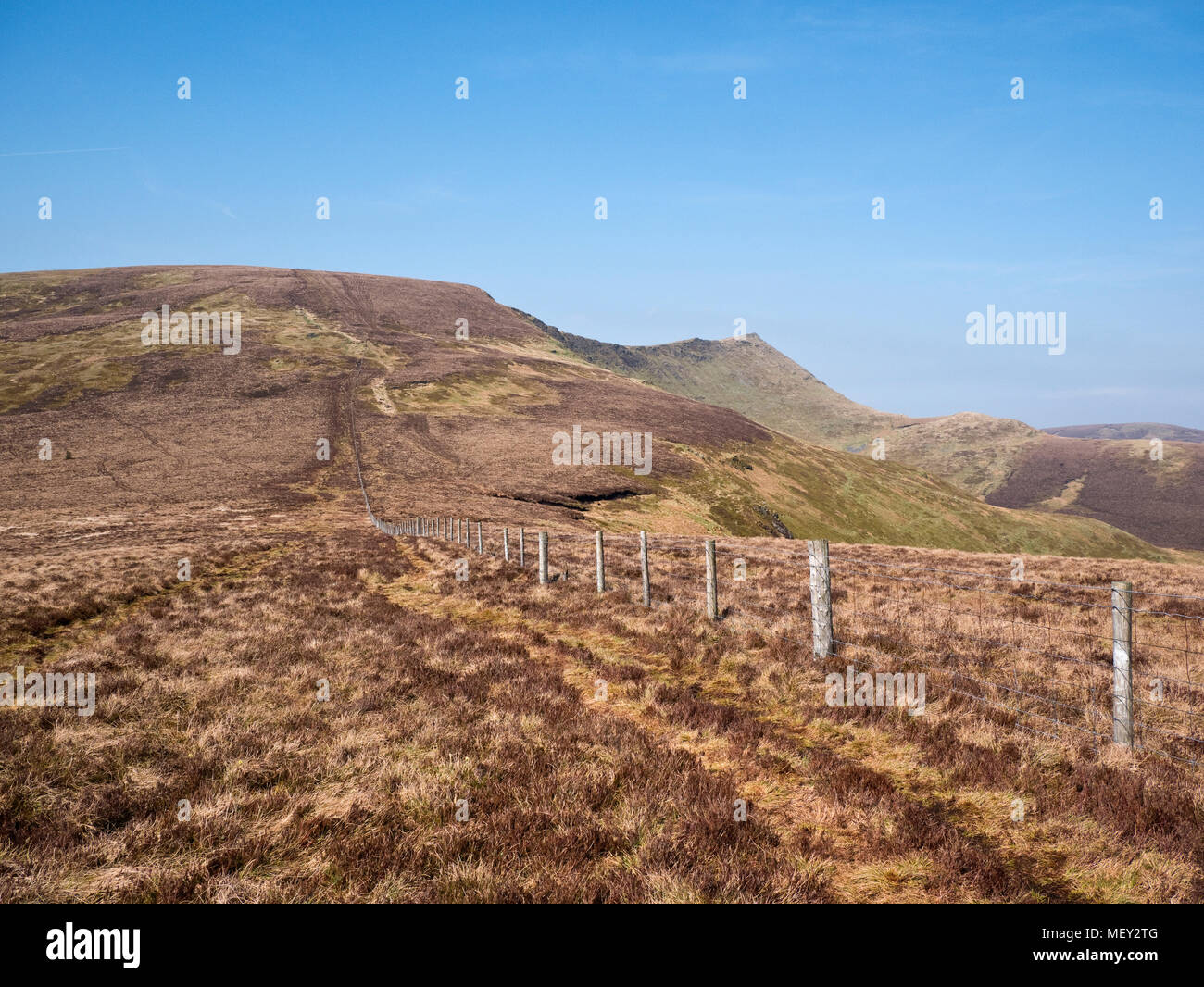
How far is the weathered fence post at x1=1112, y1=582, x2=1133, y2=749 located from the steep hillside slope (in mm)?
40895

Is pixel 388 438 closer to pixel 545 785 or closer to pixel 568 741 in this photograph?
pixel 568 741

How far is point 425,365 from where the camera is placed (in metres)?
117

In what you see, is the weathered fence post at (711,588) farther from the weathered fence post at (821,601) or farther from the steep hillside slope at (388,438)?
the steep hillside slope at (388,438)

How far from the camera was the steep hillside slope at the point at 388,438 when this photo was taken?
5881 centimetres

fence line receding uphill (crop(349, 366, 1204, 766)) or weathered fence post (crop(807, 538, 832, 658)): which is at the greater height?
weathered fence post (crop(807, 538, 832, 658))

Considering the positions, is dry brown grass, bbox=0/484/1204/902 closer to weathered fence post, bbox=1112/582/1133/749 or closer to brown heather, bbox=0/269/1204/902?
brown heather, bbox=0/269/1204/902

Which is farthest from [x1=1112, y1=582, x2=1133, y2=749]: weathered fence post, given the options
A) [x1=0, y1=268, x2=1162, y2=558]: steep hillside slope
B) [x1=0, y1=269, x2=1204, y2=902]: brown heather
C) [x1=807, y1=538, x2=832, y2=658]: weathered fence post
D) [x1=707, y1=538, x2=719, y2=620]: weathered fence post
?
[x1=0, y1=268, x2=1162, y2=558]: steep hillside slope

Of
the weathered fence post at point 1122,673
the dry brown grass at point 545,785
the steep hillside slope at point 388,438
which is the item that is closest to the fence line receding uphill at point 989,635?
the weathered fence post at point 1122,673

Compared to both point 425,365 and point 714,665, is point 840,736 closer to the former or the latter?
point 714,665

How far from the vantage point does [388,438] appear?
7944 centimetres

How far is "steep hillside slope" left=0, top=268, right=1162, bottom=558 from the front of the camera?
193 ft

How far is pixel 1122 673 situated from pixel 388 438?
80972 mm

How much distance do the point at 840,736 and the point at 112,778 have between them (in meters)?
7.36
